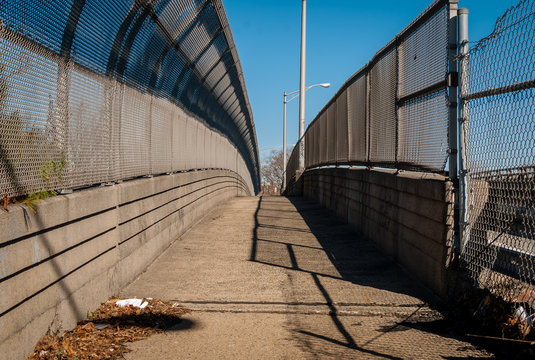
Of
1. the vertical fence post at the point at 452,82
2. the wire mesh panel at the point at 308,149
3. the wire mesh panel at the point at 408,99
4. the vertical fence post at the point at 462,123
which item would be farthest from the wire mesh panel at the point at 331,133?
the vertical fence post at the point at 462,123

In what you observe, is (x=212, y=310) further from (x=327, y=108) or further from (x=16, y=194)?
(x=327, y=108)

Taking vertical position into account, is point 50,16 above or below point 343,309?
above

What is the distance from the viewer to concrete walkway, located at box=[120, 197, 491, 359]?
4246 millimetres

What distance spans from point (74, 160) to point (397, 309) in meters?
3.15

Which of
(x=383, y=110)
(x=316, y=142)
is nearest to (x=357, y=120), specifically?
(x=383, y=110)

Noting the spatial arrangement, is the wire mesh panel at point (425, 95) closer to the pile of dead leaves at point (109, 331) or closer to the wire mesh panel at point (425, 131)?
the wire mesh panel at point (425, 131)

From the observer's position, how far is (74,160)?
4.81 meters

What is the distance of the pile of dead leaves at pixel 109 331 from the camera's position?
3.86 metres

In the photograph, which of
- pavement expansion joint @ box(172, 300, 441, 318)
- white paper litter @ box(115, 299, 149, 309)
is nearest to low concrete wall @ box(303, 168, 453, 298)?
pavement expansion joint @ box(172, 300, 441, 318)

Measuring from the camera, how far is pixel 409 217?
630cm

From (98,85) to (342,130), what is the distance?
7142mm

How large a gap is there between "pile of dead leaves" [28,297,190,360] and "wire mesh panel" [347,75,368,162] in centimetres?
515

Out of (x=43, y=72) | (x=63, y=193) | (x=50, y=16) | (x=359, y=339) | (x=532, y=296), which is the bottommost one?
(x=359, y=339)

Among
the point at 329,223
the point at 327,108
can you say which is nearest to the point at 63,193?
the point at 329,223
